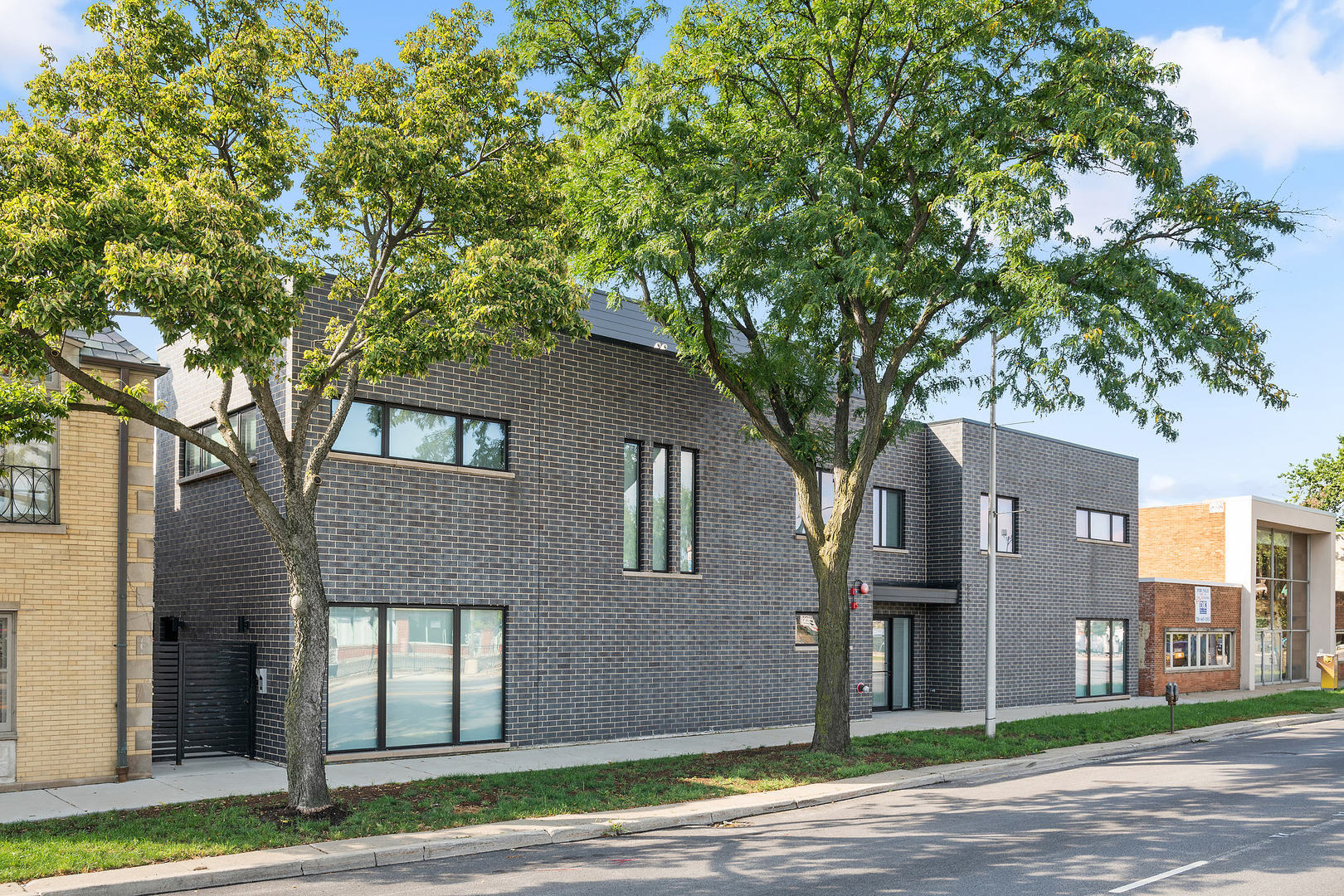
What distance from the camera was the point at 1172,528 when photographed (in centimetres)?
3909

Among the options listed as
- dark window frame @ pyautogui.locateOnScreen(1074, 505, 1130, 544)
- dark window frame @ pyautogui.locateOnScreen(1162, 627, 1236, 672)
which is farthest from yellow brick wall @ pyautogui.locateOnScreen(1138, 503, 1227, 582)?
dark window frame @ pyautogui.locateOnScreen(1074, 505, 1130, 544)

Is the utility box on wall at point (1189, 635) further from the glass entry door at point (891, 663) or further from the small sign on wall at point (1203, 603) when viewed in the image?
the glass entry door at point (891, 663)

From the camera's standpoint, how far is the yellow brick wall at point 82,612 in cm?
1353

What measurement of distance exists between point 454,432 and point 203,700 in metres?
5.54

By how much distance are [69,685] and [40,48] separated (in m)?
7.90

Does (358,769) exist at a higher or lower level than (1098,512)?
lower

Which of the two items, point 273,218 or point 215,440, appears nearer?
point 273,218

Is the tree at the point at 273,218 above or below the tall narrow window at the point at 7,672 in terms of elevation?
above

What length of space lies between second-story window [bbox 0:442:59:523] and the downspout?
30.9 inches

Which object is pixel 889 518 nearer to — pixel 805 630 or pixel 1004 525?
pixel 1004 525

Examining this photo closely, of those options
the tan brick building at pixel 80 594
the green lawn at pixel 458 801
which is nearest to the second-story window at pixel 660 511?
the green lawn at pixel 458 801

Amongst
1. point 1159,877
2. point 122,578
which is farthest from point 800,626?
point 122,578

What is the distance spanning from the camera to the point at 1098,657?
30984 mm

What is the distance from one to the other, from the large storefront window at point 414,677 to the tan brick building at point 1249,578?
2354cm
